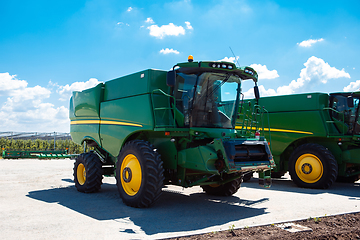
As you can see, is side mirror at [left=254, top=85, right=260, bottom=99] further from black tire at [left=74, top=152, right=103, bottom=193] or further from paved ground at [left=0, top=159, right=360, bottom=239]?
black tire at [left=74, top=152, right=103, bottom=193]

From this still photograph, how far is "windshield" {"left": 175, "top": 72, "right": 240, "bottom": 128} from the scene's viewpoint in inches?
262

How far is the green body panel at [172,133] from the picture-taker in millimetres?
6098

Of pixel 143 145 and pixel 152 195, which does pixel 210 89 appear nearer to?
pixel 143 145

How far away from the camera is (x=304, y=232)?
462 cm

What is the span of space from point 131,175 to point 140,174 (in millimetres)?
309

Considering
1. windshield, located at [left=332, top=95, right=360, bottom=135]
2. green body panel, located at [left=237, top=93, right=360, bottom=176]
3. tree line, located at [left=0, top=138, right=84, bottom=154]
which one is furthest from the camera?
tree line, located at [left=0, top=138, right=84, bottom=154]

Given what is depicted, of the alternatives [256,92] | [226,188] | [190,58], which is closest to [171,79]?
[190,58]

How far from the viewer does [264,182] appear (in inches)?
259

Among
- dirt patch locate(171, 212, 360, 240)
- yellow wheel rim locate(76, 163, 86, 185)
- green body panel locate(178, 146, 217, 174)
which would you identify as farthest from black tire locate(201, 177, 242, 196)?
yellow wheel rim locate(76, 163, 86, 185)

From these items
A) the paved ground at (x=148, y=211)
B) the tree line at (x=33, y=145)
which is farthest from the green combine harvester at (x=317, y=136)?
the tree line at (x=33, y=145)

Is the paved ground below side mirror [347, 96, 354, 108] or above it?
below

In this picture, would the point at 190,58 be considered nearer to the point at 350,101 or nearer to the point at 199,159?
the point at 199,159

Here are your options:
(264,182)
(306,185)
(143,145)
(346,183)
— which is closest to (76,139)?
(143,145)

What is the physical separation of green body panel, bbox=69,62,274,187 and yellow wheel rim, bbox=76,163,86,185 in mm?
1128
